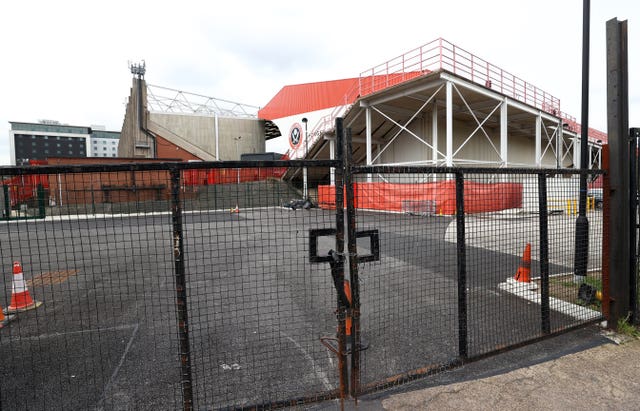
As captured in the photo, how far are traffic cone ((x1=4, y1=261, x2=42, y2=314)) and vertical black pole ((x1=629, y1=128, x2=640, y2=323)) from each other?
7809 millimetres

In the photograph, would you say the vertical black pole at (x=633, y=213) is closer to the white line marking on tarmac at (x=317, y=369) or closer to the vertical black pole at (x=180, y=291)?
the white line marking on tarmac at (x=317, y=369)

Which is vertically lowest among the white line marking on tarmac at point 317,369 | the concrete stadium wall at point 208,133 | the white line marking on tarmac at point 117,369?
the white line marking on tarmac at point 317,369

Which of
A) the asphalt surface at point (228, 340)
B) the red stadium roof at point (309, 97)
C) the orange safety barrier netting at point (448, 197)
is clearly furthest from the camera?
the red stadium roof at point (309, 97)

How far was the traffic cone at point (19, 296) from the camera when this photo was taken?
16.1 ft

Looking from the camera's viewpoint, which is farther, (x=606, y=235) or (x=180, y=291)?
(x=606, y=235)

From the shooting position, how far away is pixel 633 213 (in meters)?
3.89

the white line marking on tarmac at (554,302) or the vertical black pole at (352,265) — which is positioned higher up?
the vertical black pole at (352,265)

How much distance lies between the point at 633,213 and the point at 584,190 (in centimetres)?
89

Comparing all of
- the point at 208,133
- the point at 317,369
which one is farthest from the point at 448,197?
the point at 208,133

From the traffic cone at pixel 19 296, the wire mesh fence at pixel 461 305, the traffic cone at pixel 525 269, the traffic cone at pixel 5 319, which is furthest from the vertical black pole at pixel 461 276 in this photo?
the traffic cone at pixel 19 296

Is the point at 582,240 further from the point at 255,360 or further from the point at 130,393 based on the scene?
the point at 130,393

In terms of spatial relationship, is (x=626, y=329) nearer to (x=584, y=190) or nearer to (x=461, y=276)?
(x=584, y=190)

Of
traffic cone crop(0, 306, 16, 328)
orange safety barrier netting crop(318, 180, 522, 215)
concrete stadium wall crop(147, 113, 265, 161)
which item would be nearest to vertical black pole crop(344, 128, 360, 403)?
orange safety barrier netting crop(318, 180, 522, 215)

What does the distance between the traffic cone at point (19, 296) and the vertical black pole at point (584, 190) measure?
26.0 ft
